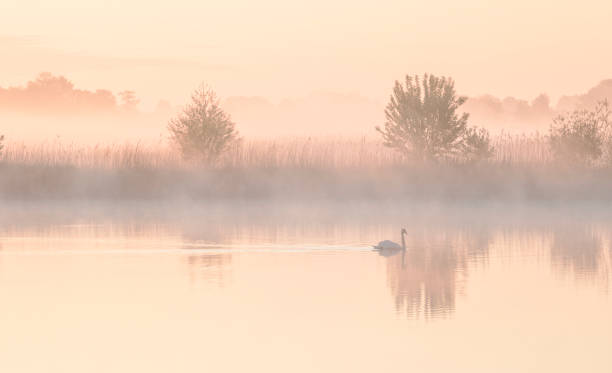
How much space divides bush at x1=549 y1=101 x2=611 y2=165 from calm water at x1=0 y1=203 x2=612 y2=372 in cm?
1097

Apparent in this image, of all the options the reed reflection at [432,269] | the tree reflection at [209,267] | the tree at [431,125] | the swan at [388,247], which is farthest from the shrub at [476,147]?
the tree reflection at [209,267]

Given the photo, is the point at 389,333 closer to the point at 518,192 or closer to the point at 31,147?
the point at 518,192

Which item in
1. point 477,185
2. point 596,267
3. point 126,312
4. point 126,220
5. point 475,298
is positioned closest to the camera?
Answer: point 126,312

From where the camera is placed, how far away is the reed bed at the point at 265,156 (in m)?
36.0

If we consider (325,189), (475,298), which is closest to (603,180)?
(325,189)

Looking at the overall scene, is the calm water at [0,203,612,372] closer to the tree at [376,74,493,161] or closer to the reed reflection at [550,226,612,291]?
the reed reflection at [550,226,612,291]

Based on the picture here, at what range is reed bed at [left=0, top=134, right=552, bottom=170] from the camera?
36000 mm

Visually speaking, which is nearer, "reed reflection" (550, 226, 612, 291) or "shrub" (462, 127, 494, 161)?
"reed reflection" (550, 226, 612, 291)

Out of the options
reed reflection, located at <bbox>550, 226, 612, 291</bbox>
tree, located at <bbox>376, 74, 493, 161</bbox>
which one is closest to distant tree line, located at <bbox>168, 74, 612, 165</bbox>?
tree, located at <bbox>376, 74, 493, 161</bbox>

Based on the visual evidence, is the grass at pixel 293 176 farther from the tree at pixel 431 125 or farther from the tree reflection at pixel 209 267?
the tree reflection at pixel 209 267

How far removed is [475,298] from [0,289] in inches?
252

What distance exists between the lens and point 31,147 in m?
36.8

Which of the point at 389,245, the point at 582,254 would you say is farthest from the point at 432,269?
the point at 582,254

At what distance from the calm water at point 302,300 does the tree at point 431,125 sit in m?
10.3
